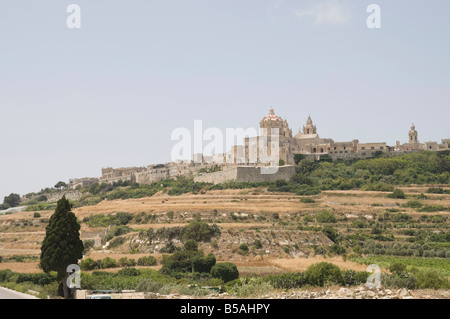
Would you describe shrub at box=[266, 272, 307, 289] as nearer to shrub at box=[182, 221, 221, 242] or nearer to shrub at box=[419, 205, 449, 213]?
shrub at box=[182, 221, 221, 242]

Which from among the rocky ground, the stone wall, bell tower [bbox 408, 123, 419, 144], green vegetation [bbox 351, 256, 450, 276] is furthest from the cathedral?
the rocky ground

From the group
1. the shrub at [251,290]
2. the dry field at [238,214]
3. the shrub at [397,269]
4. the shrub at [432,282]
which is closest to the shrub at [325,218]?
the dry field at [238,214]

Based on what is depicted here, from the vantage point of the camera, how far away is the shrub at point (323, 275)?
25578 mm

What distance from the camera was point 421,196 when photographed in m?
54.8

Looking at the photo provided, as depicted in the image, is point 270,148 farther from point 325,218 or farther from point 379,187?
point 325,218

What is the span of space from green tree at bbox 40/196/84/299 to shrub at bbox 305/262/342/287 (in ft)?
36.4

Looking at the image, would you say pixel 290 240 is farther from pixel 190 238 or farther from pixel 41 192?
pixel 41 192

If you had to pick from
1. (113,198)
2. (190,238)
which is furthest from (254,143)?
(190,238)

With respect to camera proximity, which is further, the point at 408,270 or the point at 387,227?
the point at 387,227

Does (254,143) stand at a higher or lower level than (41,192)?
higher

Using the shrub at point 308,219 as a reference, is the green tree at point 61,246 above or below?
above

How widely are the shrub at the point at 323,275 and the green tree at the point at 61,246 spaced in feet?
36.4

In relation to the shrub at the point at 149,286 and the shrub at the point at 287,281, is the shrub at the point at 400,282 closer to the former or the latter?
the shrub at the point at 287,281
